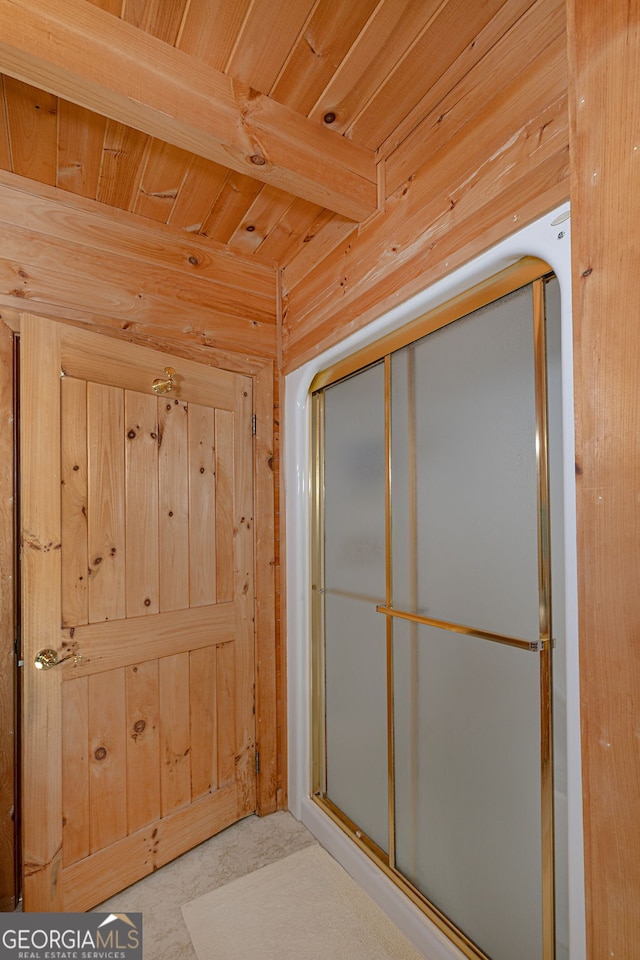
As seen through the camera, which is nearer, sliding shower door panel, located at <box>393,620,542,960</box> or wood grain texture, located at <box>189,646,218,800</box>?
sliding shower door panel, located at <box>393,620,542,960</box>

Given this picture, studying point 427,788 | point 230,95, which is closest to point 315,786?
point 427,788

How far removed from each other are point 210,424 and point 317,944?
178 cm

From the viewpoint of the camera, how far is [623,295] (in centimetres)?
52

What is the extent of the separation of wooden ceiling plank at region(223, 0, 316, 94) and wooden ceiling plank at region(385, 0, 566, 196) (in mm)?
443

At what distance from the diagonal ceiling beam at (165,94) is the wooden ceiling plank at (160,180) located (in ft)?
0.98

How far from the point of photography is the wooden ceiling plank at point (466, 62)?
114cm

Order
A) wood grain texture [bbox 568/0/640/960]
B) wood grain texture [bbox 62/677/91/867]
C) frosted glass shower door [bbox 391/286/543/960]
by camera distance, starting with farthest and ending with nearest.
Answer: wood grain texture [bbox 62/677/91/867] < frosted glass shower door [bbox 391/286/543/960] < wood grain texture [bbox 568/0/640/960]

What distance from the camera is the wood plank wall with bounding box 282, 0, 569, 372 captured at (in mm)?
1109

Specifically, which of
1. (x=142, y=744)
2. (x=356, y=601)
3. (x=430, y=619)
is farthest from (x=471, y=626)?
(x=142, y=744)

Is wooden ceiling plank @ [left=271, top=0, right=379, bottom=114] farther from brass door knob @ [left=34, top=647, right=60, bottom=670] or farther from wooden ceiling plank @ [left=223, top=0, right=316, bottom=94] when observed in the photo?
brass door knob @ [left=34, top=647, right=60, bottom=670]

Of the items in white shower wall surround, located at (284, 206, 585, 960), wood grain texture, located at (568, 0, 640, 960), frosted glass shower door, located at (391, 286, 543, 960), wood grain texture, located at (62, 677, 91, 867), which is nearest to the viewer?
wood grain texture, located at (568, 0, 640, 960)

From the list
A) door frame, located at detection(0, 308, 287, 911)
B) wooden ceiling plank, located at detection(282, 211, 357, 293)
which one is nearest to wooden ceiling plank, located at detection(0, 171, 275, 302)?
wooden ceiling plank, located at detection(282, 211, 357, 293)

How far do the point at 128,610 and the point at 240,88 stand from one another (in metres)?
1.67

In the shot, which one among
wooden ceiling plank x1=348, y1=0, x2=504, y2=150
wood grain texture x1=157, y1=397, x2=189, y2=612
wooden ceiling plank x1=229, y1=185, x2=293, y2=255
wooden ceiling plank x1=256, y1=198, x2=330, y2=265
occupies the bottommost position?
wood grain texture x1=157, y1=397, x2=189, y2=612
